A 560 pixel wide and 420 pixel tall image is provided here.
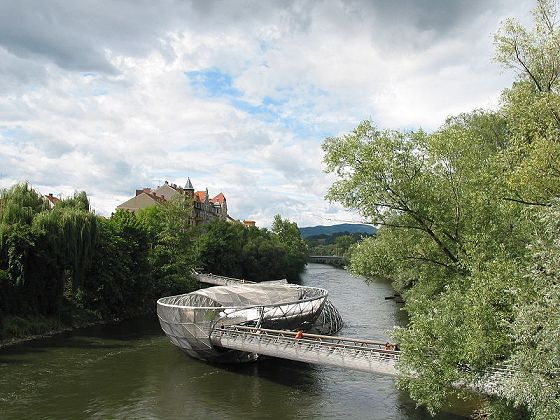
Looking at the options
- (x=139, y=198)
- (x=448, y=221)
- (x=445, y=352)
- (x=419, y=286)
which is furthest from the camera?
(x=139, y=198)

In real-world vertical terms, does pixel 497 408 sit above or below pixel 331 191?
below

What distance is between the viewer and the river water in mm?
21312

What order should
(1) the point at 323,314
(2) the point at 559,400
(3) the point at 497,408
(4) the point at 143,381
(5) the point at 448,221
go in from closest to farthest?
(2) the point at 559,400, (3) the point at 497,408, (5) the point at 448,221, (4) the point at 143,381, (1) the point at 323,314

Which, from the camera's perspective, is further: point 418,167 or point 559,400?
point 418,167

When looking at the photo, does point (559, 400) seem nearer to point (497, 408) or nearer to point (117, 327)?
point (497, 408)

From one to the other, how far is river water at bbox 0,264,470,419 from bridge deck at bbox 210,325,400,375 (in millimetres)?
1886

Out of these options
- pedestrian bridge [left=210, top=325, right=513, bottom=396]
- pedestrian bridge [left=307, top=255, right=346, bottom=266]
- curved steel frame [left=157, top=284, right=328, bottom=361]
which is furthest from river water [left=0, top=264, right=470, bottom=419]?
pedestrian bridge [left=307, top=255, right=346, bottom=266]

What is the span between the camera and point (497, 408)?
15.7 m

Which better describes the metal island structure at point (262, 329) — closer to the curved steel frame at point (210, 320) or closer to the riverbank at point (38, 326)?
the curved steel frame at point (210, 320)

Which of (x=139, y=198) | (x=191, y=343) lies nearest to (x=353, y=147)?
(x=191, y=343)

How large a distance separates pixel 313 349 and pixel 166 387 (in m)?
7.85

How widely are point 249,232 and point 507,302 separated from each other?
89.7 metres

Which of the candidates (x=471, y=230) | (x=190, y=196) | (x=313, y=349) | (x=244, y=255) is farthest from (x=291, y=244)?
(x=471, y=230)

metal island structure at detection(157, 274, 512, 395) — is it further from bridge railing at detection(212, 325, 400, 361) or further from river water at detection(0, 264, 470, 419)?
river water at detection(0, 264, 470, 419)
